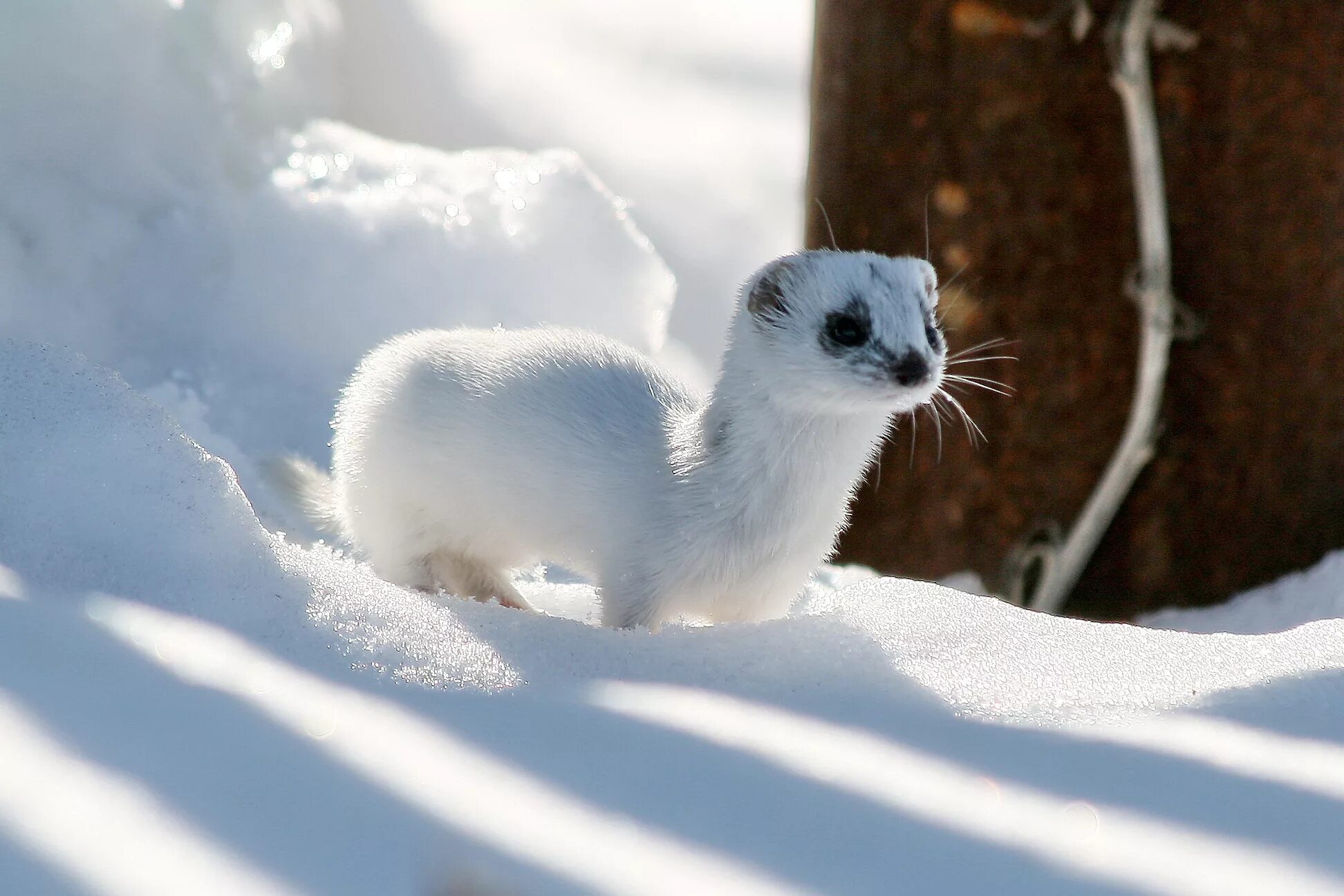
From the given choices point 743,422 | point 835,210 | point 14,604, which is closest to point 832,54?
point 835,210

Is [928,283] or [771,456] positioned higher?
[928,283]

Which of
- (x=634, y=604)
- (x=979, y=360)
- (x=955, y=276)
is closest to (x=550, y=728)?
(x=634, y=604)

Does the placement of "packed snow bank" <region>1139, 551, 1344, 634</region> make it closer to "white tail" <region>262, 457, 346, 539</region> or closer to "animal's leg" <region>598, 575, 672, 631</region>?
"animal's leg" <region>598, 575, 672, 631</region>

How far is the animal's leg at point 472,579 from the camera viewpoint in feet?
5.20

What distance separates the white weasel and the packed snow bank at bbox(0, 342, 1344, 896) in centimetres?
11

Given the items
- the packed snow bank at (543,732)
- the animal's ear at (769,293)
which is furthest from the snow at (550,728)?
the animal's ear at (769,293)

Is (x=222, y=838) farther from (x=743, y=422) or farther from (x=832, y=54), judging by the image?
(x=832, y=54)

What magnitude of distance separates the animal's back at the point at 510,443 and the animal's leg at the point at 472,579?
3 centimetres

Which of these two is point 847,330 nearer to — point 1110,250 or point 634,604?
point 634,604

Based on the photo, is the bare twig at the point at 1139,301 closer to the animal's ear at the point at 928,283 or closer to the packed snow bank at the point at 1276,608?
the packed snow bank at the point at 1276,608

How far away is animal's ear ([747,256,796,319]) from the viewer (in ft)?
4.33

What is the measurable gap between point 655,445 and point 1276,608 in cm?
122

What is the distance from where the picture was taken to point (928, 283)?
140 centimetres

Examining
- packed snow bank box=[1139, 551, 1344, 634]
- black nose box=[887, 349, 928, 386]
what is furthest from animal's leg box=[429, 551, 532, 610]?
packed snow bank box=[1139, 551, 1344, 634]
